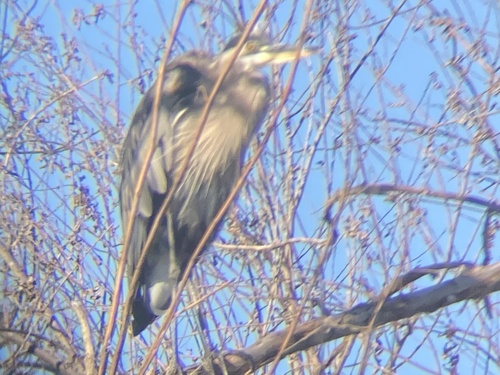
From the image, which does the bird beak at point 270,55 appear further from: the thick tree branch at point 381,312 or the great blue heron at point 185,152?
the thick tree branch at point 381,312

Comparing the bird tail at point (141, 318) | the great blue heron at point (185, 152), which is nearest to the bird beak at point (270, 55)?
the great blue heron at point (185, 152)

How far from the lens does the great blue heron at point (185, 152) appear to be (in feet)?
9.07

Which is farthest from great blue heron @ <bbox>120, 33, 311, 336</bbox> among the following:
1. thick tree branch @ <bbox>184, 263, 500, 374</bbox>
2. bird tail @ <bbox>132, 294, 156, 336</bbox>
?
thick tree branch @ <bbox>184, 263, 500, 374</bbox>

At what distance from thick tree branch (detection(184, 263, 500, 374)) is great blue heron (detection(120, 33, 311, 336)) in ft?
2.65

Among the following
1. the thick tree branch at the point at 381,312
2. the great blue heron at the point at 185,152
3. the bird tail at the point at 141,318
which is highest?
the great blue heron at the point at 185,152

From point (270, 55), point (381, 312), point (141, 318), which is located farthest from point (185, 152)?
point (381, 312)

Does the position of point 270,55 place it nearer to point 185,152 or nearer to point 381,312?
point 185,152

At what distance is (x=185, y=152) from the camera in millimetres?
2869

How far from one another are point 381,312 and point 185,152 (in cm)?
105

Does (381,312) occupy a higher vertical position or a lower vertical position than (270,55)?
lower

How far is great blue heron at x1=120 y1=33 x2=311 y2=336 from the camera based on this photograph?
109 inches

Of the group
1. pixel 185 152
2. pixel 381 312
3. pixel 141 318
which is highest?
pixel 185 152

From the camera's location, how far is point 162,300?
281 centimetres

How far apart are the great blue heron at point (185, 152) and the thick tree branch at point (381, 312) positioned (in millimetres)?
806
